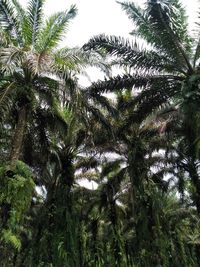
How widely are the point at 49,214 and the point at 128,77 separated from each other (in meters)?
6.66

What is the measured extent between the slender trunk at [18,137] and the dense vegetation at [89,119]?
0.03 m

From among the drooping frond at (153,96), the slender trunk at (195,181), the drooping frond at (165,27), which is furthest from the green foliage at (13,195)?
the slender trunk at (195,181)

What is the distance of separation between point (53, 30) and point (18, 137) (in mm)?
3702

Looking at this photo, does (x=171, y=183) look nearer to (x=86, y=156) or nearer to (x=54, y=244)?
(x=86, y=156)

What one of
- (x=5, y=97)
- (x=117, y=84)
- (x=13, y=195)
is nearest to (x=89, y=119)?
(x=117, y=84)

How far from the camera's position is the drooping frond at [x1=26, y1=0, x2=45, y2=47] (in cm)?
1148

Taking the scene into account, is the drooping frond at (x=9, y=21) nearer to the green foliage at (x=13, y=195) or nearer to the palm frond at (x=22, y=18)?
the palm frond at (x=22, y=18)

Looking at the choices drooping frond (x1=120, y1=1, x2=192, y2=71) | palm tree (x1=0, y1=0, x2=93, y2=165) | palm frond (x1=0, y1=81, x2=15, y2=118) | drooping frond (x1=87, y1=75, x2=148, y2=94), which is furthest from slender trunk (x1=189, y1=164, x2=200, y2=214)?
palm frond (x1=0, y1=81, x2=15, y2=118)

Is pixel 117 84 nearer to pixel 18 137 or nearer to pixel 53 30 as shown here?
pixel 53 30

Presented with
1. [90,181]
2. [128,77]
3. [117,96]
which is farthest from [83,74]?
[90,181]

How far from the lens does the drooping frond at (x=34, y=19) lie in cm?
1148

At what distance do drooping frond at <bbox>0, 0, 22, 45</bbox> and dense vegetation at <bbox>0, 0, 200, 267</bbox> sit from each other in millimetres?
32

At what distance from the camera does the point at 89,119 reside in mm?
11422

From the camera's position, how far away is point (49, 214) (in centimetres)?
1475
